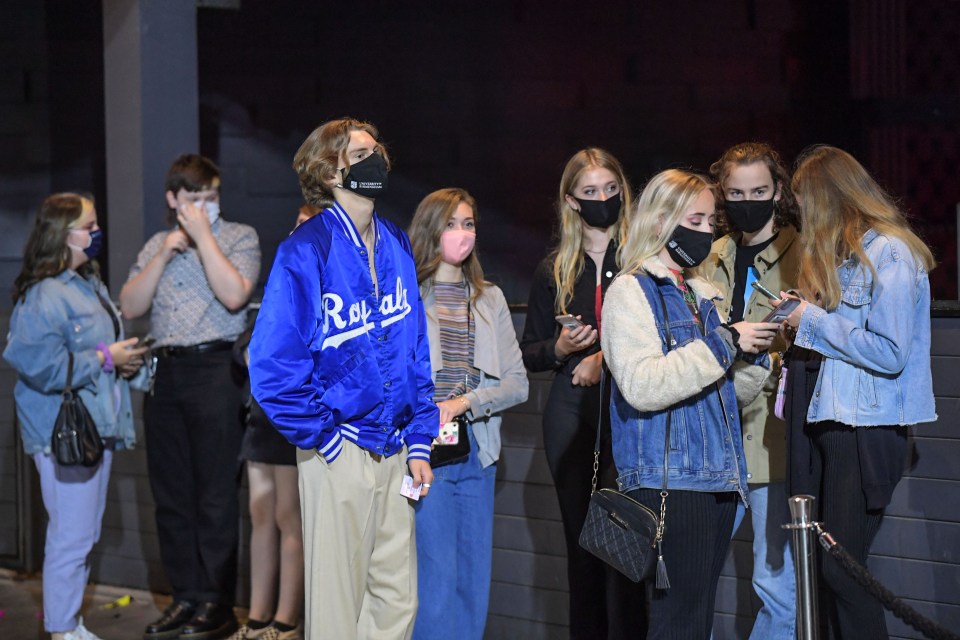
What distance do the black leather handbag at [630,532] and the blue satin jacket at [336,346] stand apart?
0.50 metres

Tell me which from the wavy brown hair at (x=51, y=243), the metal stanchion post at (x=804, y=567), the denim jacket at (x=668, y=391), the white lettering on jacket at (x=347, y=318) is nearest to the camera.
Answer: the metal stanchion post at (x=804, y=567)

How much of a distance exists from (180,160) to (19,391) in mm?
1084

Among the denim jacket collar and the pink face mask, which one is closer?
the denim jacket collar

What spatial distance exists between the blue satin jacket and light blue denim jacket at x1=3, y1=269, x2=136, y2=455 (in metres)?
1.70

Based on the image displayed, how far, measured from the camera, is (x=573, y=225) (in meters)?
3.66

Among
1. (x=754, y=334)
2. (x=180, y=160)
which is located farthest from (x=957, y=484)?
(x=180, y=160)

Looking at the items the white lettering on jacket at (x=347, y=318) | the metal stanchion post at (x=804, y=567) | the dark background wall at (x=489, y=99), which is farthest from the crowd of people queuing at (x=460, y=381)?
the dark background wall at (x=489, y=99)

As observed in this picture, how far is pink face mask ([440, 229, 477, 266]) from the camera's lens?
143 inches

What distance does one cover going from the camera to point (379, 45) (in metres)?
6.73

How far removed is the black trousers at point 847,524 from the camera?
10.0 ft

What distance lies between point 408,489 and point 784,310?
1.12 metres

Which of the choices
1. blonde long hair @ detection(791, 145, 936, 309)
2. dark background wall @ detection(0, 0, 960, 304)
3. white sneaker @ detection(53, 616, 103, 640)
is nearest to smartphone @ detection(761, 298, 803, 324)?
blonde long hair @ detection(791, 145, 936, 309)

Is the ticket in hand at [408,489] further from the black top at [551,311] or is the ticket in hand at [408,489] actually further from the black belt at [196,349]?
the black belt at [196,349]

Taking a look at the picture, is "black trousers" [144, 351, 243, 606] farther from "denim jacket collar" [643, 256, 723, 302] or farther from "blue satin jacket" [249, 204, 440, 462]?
"denim jacket collar" [643, 256, 723, 302]
